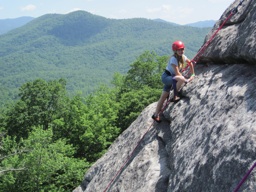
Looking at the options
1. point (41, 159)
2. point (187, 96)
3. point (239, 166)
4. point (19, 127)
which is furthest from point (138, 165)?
point (19, 127)

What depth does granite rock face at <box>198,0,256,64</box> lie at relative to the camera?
22.2 ft

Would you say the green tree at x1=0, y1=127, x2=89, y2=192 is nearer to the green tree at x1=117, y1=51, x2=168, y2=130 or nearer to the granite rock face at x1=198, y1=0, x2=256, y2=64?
the green tree at x1=117, y1=51, x2=168, y2=130

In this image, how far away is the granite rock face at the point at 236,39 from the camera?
6773 mm

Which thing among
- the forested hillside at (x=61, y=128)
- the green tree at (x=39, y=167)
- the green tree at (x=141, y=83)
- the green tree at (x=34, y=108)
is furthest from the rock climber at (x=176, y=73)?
the green tree at (x=34, y=108)

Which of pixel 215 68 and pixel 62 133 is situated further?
pixel 62 133

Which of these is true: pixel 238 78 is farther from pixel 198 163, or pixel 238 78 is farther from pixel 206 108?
pixel 198 163

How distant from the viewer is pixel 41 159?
23.0 meters

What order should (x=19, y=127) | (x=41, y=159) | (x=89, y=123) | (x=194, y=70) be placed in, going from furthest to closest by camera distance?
1. (x=19, y=127)
2. (x=89, y=123)
3. (x=41, y=159)
4. (x=194, y=70)

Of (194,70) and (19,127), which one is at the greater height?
(194,70)

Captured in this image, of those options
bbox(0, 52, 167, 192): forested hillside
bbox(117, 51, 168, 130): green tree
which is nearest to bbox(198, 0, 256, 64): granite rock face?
bbox(0, 52, 167, 192): forested hillside

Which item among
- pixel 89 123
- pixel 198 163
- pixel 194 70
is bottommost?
pixel 89 123

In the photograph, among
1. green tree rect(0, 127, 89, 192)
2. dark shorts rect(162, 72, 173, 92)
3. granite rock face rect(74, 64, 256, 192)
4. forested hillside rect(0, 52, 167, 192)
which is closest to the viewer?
granite rock face rect(74, 64, 256, 192)

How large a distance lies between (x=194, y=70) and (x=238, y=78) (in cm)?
262

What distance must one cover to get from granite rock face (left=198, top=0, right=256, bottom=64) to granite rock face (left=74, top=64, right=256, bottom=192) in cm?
25
